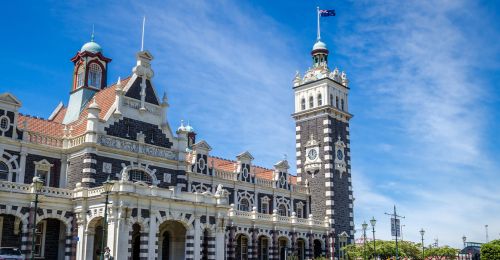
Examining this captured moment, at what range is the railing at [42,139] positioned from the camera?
4562 cm

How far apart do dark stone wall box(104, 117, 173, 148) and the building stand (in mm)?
94

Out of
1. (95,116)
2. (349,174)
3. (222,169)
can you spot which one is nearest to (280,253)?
(222,169)

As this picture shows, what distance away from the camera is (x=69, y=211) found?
44.3 meters

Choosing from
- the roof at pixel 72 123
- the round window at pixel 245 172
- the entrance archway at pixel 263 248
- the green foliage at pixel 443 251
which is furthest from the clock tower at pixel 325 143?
the roof at pixel 72 123

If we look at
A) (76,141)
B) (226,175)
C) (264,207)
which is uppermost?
(76,141)

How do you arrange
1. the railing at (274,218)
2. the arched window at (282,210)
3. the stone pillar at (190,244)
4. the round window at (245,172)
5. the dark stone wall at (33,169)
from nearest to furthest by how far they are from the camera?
1. the dark stone wall at (33,169)
2. the stone pillar at (190,244)
3. the railing at (274,218)
4. the round window at (245,172)
5. the arched window at (282,210)

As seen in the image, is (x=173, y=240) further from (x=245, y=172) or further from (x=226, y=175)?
(x=245, y=172)

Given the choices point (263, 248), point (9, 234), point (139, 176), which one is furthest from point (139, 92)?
point (263, 248)

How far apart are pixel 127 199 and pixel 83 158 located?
666 centimetres

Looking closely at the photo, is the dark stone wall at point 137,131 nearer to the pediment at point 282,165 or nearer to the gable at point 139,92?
the gable at point 139,92

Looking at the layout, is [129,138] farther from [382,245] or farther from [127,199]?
[382,245]

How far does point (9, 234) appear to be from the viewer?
41.5 metres

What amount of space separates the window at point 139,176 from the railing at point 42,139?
6.44 metres

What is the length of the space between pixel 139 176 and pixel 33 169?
862cm
